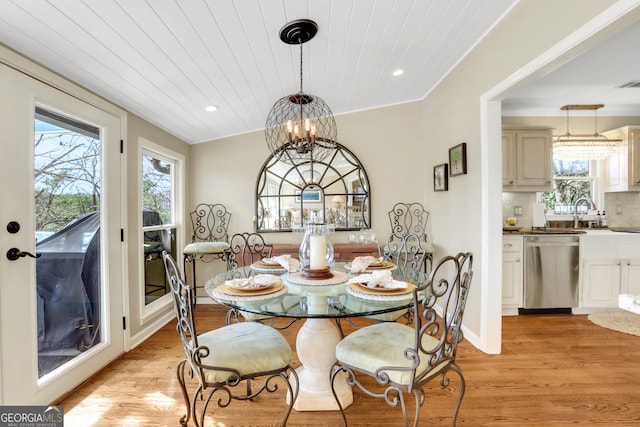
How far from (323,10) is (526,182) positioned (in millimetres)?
3328

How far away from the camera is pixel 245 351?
1.46 meters

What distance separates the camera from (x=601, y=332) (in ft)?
9.49

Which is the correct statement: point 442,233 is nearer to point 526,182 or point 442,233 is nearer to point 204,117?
point 526,182

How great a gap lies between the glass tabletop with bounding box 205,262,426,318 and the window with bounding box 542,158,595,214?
385cm

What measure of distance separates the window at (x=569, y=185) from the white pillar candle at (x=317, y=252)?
3945 mm

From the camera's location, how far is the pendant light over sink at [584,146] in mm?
3611

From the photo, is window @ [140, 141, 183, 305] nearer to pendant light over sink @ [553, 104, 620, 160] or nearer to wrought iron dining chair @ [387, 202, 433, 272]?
wrought iron dining chair @ [387, 202, 433, 272]

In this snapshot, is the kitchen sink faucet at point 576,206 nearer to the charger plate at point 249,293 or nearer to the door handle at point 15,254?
the charger plate at point 249,293

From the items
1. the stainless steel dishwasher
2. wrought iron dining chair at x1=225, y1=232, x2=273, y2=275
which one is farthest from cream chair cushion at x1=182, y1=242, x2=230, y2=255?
the stainless steel dishwasher

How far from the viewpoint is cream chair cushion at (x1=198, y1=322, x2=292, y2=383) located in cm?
139

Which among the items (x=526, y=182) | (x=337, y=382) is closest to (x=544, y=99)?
(x=526, y=182)

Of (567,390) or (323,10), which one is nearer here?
(323,10)

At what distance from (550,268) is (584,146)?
1.64m

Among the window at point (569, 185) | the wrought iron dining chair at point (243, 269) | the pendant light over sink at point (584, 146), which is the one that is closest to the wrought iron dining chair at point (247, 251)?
the wrought iron dining chair at point (243, 269)
